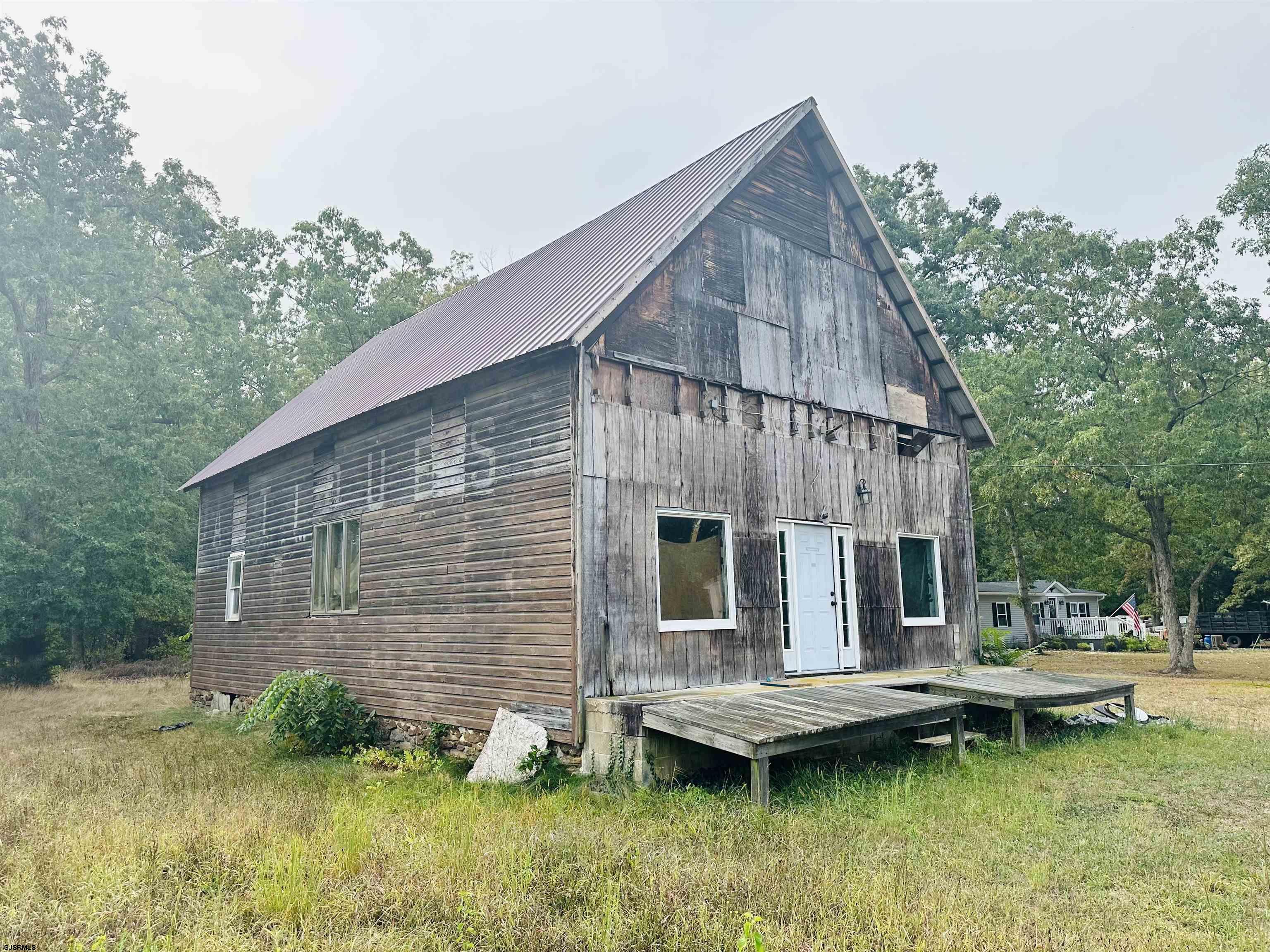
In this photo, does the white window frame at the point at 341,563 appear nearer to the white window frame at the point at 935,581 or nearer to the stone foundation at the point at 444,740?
the stone foundation at the point at 444,740

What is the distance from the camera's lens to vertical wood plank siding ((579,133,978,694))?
9531mm

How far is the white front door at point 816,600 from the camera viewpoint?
447 inches

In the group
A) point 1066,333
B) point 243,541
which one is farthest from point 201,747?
point 1066,333

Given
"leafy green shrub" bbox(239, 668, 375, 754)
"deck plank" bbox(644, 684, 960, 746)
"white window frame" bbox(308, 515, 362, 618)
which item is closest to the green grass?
"deck plank" bbox(644, 684, 960, 746)

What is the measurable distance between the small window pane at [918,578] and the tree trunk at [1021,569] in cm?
1480

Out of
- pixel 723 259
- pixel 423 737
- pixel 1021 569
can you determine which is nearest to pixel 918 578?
pixel 723 259

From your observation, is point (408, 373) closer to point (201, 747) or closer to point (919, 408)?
point (201, 747)

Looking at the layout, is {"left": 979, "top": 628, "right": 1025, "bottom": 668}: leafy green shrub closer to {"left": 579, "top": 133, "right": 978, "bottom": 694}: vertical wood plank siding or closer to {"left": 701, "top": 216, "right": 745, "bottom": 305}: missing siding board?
{"left": 579, "top": 133, "right": 978, "bottom": 694}: vertical wood plank siding

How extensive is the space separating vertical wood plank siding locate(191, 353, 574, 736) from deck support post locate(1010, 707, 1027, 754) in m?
5.25

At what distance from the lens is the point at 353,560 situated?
12945 millimetres

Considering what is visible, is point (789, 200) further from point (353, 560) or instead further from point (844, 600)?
point (353, 560)

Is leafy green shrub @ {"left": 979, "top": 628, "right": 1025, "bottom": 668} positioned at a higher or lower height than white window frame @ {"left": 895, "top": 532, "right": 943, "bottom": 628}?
lower

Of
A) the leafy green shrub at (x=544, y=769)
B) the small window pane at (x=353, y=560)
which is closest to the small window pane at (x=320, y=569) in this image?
the small window pane at (x=353, y=560)

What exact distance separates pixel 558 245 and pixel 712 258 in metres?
4.69
